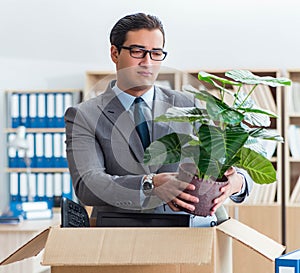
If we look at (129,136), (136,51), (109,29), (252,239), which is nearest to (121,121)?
(129,136)

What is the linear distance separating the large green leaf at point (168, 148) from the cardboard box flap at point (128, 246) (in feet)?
0.46

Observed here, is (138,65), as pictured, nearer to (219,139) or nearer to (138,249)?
(219,139)

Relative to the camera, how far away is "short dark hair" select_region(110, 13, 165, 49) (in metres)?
1.43

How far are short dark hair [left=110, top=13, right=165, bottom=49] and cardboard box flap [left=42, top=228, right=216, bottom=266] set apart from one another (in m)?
0.44

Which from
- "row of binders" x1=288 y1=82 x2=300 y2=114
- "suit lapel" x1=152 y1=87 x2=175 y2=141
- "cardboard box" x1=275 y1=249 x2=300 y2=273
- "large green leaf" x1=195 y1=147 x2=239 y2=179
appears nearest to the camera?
"cardboard box" x1=275 y1=249 x2=300 y2=273

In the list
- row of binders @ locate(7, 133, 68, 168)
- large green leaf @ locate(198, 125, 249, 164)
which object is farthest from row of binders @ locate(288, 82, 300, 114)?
large green leaf @ locate(198, 125, 249, 164)

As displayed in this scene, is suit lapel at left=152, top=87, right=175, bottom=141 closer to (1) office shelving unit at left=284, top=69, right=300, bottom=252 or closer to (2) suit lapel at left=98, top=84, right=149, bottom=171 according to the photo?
(2) suit lapel at left=98, top=84, right=149, bottom=171

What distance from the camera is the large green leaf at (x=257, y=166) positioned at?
1.26 meters

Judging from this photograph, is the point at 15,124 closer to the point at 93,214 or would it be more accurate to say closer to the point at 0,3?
the point at 0,3

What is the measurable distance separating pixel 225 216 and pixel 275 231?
3.70 meters

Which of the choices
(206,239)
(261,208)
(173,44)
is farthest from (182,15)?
(206,239)

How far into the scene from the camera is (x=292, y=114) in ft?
16.8

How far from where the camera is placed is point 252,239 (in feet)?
4.16

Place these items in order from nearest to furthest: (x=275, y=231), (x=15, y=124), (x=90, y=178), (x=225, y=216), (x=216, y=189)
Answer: (x=216, y=189)
(x=90, y=178)
(x=225, y=216)
(x=275, y=231)
(x=15, y=124)
